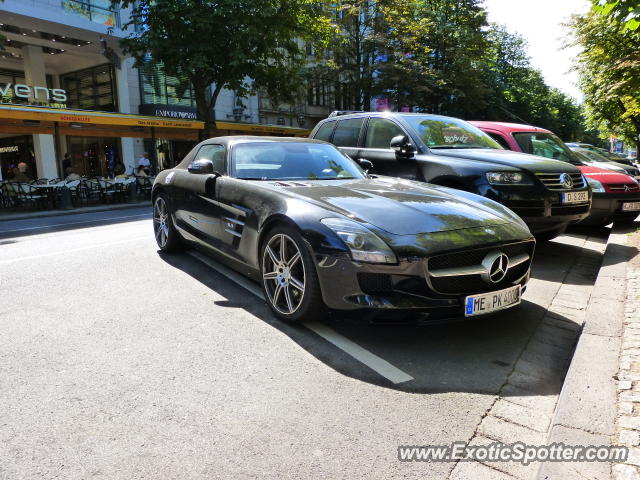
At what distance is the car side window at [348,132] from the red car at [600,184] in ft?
9.23

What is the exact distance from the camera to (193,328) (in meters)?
3.85

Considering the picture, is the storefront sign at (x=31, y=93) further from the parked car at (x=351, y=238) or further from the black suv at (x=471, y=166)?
the parked car at (x=351, y=238)

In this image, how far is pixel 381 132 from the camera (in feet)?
23.4

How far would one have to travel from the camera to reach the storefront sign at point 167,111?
26.9 m

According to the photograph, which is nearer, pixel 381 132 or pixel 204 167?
pixel 204 167

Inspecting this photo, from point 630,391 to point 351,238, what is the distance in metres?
1.79

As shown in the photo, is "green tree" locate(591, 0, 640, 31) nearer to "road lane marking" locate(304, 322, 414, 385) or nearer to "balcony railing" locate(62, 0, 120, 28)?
"road lane marking" locate(304, 322, 414, 385)

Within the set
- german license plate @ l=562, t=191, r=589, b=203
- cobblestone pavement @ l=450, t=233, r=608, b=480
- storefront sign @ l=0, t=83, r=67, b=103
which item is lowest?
cobblestone pavement @ l=450, t=233, r=608, b=480

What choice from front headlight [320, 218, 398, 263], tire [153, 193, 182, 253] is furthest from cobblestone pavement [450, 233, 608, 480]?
tire [153, 193, 182, 253]

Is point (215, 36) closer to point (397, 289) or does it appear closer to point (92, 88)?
point (92, 88)

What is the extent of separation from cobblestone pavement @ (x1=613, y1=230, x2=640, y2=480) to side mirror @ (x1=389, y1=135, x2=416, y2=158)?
3.05 m

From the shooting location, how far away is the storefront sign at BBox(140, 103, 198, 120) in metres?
26.9

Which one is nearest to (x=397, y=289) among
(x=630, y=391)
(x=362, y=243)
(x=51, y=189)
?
(x=362, y=243)

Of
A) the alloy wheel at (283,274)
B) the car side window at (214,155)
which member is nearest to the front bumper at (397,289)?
the alloy wheel at (283,274)
